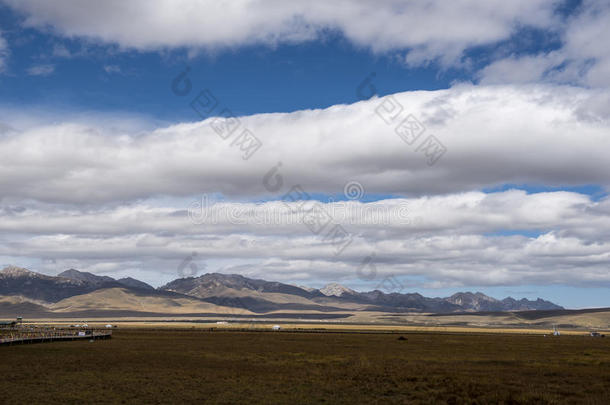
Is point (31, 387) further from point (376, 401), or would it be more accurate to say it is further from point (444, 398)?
point (444, 398)

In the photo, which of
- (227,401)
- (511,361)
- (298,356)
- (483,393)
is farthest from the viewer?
(298,356)

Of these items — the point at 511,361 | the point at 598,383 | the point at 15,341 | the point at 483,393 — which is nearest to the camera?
the point at 483,393

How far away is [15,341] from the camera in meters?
93.6

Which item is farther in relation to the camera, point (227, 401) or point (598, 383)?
point (598, 383)

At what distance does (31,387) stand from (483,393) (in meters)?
31.2

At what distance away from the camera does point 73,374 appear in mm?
51000

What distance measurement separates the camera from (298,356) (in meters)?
75.6

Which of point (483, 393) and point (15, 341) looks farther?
point (15, 341)

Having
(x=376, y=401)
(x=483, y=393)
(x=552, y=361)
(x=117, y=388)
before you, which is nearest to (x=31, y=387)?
(x=117, y=388)

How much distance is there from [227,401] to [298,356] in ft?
127

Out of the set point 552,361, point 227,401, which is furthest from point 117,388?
point 552,361

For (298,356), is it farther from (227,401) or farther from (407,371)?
(227,401)

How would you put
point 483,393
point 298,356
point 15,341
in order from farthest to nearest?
1. point 15,341
2. point 298,356
3. point 483,393

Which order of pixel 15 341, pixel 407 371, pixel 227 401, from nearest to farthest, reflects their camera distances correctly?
pixel 227 401 < pixel 407 371 < pixel 15 341
